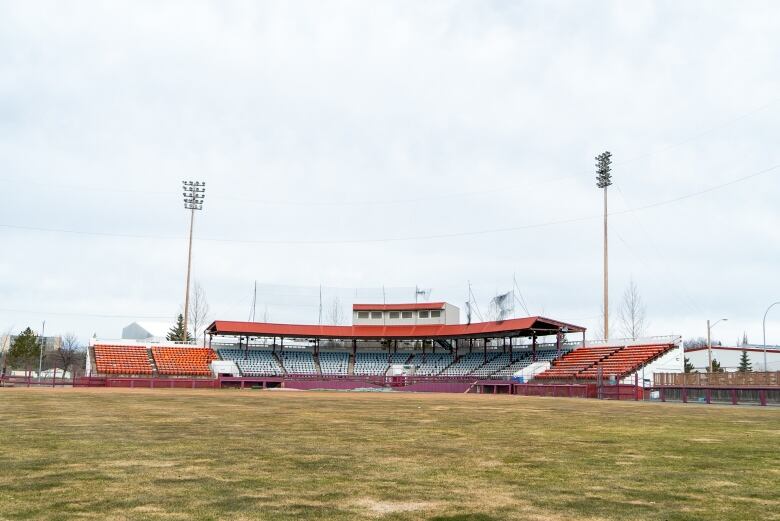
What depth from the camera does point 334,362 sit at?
93125mm

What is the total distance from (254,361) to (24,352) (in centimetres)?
6544

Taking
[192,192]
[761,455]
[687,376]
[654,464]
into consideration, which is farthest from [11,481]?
[192,192]

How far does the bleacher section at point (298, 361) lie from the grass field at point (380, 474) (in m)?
72.6

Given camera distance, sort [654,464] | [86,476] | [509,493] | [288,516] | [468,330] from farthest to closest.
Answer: [468,330]
[654,464]
[86,476]
[509,493]
[288,516]

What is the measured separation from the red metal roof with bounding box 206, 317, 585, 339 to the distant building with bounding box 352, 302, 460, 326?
5.03 feet

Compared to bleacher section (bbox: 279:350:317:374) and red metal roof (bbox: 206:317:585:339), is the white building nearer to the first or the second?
red metal roof (bbox: 206:317:585:339)

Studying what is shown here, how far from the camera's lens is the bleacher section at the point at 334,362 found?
90875 millimetres

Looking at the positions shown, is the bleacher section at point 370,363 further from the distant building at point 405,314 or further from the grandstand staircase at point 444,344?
the grandstand staircase at point 444,344

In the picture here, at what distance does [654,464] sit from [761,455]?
296 cm

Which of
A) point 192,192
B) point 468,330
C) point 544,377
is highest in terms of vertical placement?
point 192,192

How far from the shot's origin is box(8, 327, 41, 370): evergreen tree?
412 feet

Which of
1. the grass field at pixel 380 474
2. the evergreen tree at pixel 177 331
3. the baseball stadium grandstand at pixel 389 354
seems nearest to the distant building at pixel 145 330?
the evergreen tree at pixel 177 331

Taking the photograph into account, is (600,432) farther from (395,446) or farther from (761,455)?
(395,446)

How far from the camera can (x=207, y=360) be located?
85.6 m
